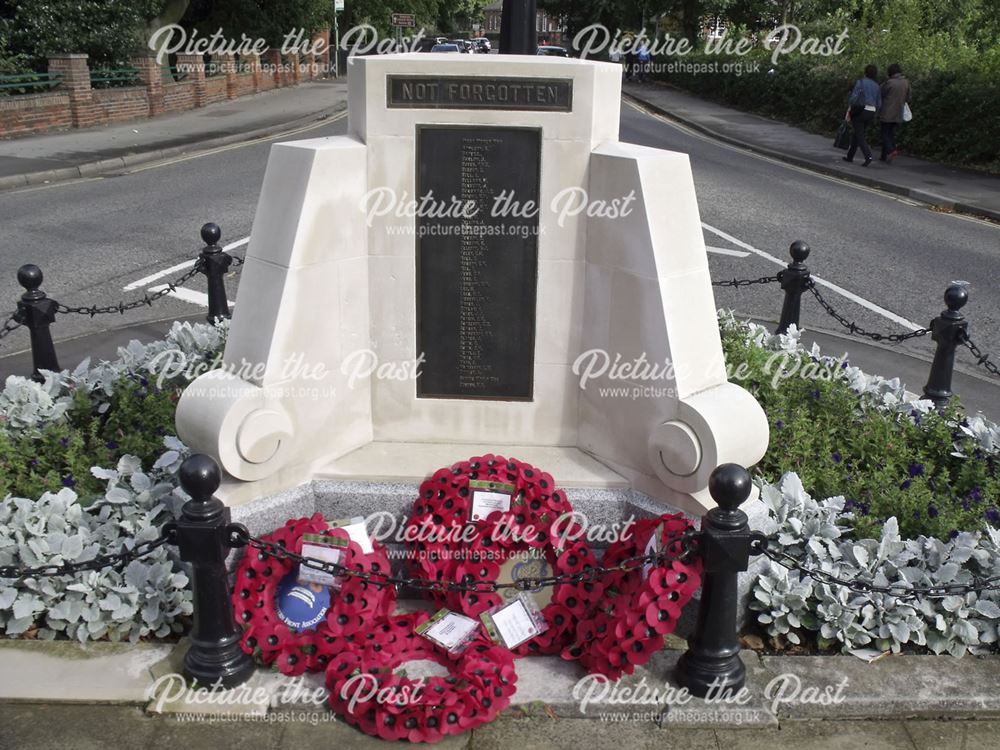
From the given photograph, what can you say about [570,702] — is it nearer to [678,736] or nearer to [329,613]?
[678,736]

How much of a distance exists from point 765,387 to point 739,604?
7.97 ft

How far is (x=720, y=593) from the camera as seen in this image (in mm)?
4160

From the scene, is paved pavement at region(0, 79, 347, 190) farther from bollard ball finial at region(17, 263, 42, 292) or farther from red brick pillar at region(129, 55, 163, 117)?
bollard ball finial at region(17, 263, 42, 292)


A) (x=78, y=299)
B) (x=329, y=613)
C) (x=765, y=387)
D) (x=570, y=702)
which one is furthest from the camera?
(x=78, y=299)

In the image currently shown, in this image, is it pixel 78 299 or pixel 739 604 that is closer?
pixel 739 604

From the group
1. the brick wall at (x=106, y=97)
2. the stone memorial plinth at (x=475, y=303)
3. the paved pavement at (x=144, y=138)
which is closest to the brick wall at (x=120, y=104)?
the brick wall at (x=106, y=97)

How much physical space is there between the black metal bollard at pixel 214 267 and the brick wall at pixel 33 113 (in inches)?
625

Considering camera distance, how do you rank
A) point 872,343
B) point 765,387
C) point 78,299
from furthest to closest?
point 78,299
point 872,343
point 765,387

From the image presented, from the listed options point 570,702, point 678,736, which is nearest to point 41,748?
A: point 570,702

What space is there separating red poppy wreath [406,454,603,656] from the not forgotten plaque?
2.23 ft

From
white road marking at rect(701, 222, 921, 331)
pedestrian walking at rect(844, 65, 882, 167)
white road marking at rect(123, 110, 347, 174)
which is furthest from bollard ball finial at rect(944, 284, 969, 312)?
white road marking at rect(123, 110, 347, 174)

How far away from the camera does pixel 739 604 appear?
4730 millimetres

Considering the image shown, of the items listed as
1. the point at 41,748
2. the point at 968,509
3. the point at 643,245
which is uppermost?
the point at 643,245

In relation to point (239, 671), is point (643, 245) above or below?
above
